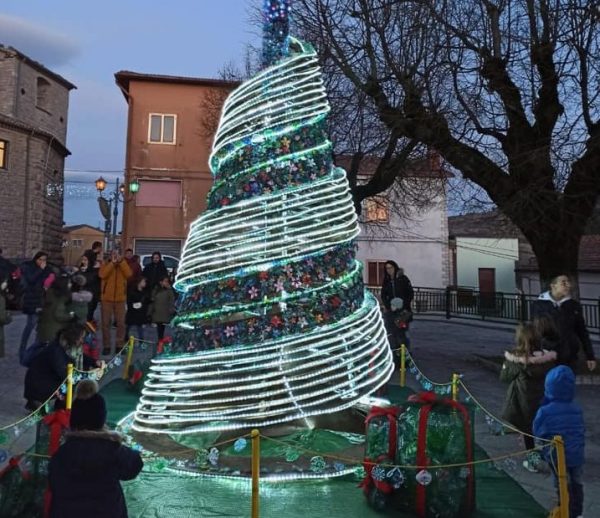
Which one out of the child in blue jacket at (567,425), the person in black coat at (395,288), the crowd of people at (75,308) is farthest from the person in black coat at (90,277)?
the child in blue jacket at (567,425)

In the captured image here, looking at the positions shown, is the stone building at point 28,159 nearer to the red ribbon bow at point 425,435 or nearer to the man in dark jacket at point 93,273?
the man in dark jacket at point 93,273

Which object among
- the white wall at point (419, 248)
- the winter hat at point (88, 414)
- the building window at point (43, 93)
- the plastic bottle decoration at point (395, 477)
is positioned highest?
the building window at point (43, 93)

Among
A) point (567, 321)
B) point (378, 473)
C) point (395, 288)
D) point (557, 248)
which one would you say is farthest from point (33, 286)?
point (557, 248)

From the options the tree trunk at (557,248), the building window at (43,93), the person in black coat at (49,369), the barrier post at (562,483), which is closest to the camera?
the barrier post at (562,483)

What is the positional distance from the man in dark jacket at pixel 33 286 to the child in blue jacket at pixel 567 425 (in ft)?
26.7

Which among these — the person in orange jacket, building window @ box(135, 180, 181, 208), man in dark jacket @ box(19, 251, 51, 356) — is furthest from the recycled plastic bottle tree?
building window @ box(135, 180, 181, 208)

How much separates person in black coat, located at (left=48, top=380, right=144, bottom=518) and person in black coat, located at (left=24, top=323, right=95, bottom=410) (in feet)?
12.0

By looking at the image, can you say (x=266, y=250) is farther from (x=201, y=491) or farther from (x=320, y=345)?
(x=201, y=491)

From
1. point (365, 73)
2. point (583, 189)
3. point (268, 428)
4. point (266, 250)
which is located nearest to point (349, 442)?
point (268, 428)

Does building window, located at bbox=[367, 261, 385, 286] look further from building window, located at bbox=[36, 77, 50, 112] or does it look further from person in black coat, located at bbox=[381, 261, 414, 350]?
person in black coat, located at bbox=[381, 261, 414, 350]

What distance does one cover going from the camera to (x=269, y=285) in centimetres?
566

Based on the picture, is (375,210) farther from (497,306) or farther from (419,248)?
(419,248)

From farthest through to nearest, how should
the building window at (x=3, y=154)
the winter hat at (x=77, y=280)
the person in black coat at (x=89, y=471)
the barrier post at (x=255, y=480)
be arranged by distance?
the building window at (x=3, y=154)
the winter hat at (x=77, y=280)
the barrier post at (x=255, y=480)
the person in black coat at (x=89, y=471)

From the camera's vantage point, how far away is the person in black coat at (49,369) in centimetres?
642
